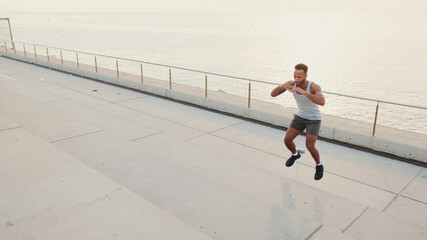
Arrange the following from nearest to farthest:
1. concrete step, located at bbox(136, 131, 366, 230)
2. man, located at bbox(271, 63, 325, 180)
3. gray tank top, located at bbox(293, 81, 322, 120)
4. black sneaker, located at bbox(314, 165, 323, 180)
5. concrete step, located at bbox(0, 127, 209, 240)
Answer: concrete step, located at bbox(0, 127, 209, 240) → concrete step, located at bbox(136, 131, 366, 230) → man, located at bbox(271, 63, 325, 180) → gray tank top, located at bbox(293, 81, 322, 120) → black sneaker, located at bbox(314, 165, 323, 180)

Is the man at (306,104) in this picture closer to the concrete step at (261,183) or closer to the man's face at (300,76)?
the man's face at (300,76)

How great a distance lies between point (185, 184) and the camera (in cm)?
529

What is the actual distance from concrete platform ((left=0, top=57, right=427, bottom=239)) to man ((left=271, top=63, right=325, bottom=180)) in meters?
0.72

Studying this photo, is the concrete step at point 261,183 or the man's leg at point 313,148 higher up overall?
the man's leg at point 313,148

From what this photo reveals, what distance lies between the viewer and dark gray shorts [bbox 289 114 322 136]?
542 cm

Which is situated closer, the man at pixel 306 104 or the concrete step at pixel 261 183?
the concrete step at pixel 261 183

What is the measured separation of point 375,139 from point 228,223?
466 cm

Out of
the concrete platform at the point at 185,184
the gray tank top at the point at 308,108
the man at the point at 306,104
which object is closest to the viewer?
the concrete platform at the point at 185,184

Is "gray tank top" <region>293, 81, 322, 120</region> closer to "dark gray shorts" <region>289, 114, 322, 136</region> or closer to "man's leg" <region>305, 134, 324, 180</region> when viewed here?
"dark gray shorts" <region>289, 114, 322, 136</region>

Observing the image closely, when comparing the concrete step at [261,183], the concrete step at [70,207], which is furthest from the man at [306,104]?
the concrete step at [70,207]

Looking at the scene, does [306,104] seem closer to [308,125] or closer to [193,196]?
[308,125]

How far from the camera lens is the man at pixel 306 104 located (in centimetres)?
501

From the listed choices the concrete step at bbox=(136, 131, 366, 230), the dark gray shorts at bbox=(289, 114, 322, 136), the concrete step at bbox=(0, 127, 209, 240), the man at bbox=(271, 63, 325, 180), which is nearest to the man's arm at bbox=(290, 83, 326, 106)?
the man at bbox=(271, 63, 325, 180)

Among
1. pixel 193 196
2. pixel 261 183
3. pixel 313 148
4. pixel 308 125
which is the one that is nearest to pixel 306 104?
pixel 308 125
